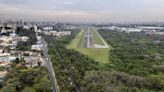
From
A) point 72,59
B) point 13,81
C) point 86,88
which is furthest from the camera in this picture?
point 72,59

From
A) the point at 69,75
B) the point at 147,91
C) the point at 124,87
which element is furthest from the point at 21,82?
the point at 147,91

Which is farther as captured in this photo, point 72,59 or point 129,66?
point 72,59

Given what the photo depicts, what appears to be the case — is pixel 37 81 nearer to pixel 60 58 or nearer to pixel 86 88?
pixel 86 88

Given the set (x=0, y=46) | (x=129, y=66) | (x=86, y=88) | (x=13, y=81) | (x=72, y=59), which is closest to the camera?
(x=86, y=88)

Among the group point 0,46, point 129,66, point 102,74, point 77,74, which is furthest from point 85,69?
point 0,46

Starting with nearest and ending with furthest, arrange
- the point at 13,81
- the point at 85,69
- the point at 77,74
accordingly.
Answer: the point at 13,81, the point at 77,74, the point at 85,69

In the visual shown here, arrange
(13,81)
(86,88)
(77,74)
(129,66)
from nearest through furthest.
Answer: (86,88) < (13,81) < (77,74) < (129,66)

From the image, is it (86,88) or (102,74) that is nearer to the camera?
(86,88)

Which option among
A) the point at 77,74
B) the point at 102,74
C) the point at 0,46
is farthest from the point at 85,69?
the point at 0,46

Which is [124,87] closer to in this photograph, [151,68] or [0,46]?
[151,68]
